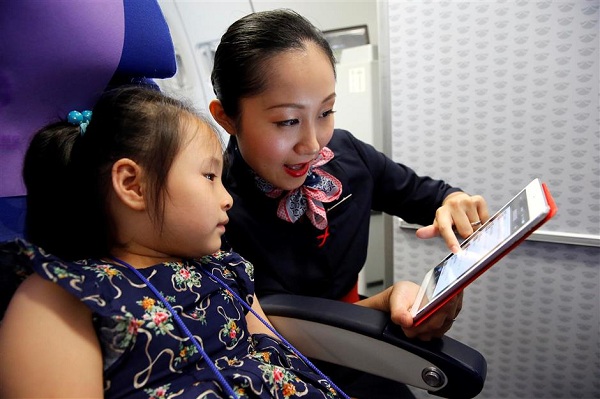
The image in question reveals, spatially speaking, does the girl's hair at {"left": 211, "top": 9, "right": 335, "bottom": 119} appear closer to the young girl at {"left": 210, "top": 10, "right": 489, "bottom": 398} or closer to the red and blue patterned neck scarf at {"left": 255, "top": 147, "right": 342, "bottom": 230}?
the young girl at {"left": 210, "top": 10, "right": 489, "bottom": 398}

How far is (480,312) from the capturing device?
4.54 ft

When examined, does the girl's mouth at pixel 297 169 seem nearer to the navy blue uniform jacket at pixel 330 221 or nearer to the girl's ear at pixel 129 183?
the navy blue uniform jacket at pixel 330 221

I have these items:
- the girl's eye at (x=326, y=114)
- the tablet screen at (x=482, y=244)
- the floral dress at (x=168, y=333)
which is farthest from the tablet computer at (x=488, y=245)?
the girl's eye at (x=326, y=114)

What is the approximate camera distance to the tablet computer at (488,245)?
20.2 inches

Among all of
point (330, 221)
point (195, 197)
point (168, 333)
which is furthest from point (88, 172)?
point (330, 221)

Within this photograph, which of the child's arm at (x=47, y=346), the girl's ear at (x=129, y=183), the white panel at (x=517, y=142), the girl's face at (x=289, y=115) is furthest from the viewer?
the white panel at (x=517, y=142)

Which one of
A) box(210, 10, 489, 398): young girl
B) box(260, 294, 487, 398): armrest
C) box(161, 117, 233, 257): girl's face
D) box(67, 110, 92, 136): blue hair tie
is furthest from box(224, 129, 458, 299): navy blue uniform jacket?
box(67, 110, 92, 136): blue hair tie

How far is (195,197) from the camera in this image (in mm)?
631

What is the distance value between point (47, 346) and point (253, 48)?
1.96 feet

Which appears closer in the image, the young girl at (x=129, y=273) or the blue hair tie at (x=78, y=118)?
the young girl at (x=129, y=273)

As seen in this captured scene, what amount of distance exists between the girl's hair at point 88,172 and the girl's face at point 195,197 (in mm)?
17

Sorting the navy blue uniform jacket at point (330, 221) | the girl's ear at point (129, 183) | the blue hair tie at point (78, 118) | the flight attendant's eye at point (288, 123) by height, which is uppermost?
the blue hair tie at point (78, 118)

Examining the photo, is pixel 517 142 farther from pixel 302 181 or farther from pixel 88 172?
pixel 88 172

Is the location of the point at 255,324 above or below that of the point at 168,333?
below
